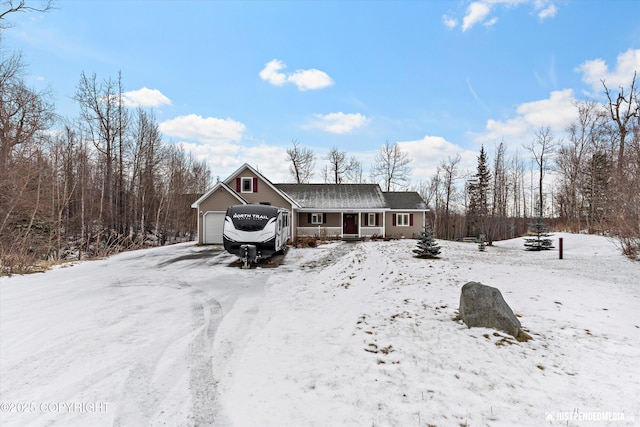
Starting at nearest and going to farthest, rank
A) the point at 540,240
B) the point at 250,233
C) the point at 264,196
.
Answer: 1. the point at 250,233
2. the point at 540,240
3. the point at 264,196

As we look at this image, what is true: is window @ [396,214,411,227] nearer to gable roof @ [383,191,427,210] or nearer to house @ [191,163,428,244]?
house @ [191,163,428,244]

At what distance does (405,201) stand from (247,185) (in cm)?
1382

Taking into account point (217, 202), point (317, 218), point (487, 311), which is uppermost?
point (217, 202)

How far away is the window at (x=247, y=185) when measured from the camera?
874 inches

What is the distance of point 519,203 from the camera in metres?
43.2

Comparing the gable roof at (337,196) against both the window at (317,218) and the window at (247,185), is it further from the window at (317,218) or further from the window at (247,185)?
the window at (247,185)

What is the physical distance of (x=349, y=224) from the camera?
83.9ft

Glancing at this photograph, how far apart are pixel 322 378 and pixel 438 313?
3.36 metres

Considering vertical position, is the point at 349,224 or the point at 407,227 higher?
the point at 349,224

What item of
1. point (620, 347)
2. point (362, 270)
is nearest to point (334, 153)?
point (362, 270)

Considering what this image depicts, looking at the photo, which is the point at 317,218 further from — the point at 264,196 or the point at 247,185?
the point at 247,185

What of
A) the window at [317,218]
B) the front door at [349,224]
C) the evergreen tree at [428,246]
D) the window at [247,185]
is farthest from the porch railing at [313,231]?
the evergreen tree at [428,246]

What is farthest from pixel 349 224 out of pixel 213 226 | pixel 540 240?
pixel 540 240

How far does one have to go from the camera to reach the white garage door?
66.6ft
